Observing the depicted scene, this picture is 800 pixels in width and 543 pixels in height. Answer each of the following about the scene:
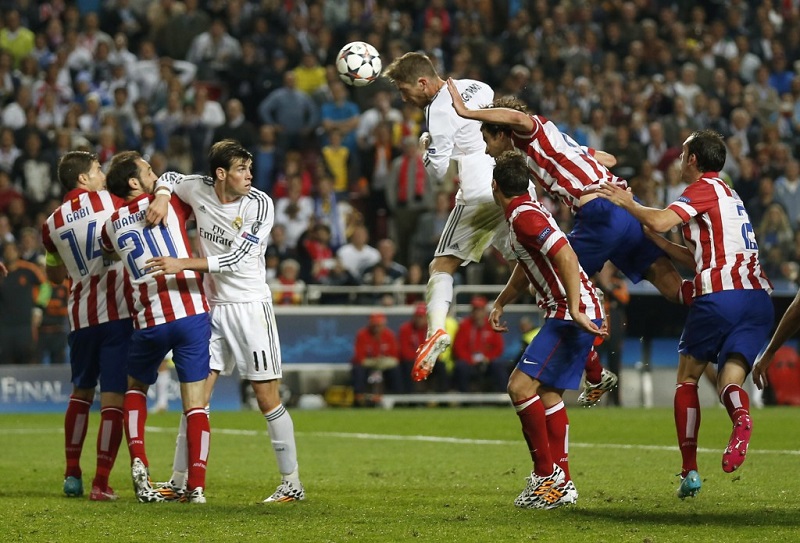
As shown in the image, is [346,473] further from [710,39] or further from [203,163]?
[710,39]

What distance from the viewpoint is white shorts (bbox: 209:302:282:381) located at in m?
8.56

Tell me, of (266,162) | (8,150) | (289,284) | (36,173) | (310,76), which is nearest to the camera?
(289,284)

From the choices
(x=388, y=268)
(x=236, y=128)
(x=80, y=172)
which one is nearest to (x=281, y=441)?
(x=80, y=172)

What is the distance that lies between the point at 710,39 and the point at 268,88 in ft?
27.3

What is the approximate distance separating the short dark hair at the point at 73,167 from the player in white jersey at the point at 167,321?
32.6 inches

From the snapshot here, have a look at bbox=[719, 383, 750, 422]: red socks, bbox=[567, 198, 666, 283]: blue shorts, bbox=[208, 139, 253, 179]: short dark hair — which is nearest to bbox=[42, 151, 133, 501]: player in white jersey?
bbox=[208, 139, 253, 179]: short dark hair

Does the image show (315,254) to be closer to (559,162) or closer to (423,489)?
(423,489)

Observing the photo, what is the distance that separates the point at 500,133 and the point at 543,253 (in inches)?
41.1

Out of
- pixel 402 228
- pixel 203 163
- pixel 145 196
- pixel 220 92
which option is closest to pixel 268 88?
pixel 220 92

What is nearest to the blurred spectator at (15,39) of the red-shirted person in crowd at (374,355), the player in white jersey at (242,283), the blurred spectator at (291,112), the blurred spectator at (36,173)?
the blurred spectator at (36,173)

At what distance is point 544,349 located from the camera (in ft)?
26.8

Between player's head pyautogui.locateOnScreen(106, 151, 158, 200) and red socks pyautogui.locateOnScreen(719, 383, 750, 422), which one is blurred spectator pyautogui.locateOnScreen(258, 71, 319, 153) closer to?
player's head pyautogui.locateOnScreen(106, 151, 158, 200)

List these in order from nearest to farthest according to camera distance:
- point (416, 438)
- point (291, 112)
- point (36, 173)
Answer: point (416, 438) < point (36, 173) < point (291, 112)

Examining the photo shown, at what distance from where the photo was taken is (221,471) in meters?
10.9
